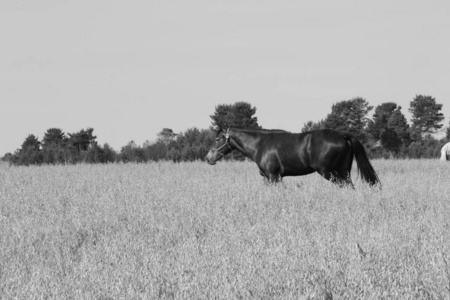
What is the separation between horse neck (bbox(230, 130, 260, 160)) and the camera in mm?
13359

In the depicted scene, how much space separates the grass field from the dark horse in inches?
79.5

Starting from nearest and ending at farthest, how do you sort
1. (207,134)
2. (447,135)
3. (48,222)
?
(48,222), (207,134), (447,135)

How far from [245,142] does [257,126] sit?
44.8m

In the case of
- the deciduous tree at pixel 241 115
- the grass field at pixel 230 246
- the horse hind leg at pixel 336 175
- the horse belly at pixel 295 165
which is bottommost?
the grass field at pixel 230 246

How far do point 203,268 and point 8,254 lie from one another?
7.56 ft

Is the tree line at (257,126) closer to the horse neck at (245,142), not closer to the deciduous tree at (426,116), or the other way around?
the deciduous tree at (426,116)

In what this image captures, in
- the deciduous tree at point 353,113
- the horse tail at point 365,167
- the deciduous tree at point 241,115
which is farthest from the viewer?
the deciduous tree at point 353,113

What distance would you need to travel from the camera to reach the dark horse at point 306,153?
12242mm

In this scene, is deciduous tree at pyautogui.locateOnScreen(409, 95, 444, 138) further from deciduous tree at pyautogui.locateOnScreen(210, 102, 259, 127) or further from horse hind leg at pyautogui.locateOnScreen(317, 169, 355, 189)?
horse hind leg at pyautogui.locateOnScreen(317, 169, 355, 189)

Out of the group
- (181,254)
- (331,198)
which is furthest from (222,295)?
(331,198)

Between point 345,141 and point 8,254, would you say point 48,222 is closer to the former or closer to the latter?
point 8,254

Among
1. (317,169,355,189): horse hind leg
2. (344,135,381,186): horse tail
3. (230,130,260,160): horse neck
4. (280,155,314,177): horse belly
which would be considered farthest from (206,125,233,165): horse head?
(344,135,381,186): horse tail

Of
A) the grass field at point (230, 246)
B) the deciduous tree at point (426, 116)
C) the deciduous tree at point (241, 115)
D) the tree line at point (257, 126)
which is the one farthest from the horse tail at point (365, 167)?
the deciduous tree at point (426, 116)

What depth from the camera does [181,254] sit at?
5.24m
